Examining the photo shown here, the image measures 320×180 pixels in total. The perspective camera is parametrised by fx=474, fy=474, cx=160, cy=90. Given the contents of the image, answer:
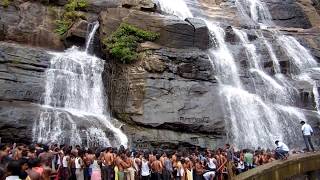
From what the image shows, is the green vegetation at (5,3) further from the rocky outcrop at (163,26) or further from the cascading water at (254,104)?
the cascading water at (254,104)

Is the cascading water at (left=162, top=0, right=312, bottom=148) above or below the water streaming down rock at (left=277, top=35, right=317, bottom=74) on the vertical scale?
below

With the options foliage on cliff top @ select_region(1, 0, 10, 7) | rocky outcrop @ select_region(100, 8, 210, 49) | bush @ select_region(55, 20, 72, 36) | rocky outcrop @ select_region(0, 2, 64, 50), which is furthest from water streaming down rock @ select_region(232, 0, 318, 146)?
foliage on cliff top @ select_region(1, 0, 10, 7)

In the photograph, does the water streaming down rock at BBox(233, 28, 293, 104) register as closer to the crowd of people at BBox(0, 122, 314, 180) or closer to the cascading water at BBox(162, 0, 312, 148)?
the cascading water at BBox(162, 0, 312, 148)

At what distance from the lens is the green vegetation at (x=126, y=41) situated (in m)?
26.4

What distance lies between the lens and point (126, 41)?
27.3 m

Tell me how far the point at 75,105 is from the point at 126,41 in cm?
514

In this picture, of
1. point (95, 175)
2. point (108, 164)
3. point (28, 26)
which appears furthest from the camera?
point (28, 26)

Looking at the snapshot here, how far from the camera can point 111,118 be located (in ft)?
79.5

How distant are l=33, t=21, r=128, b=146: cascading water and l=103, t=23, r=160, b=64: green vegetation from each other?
3.98 feet

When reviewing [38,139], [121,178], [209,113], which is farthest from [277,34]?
[121,178]

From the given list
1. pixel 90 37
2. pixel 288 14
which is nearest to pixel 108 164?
pixel 90 37

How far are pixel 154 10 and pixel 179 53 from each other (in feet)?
18.0

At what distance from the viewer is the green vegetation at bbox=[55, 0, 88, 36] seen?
102ft

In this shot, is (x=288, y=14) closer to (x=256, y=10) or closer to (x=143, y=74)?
(x=256, y=10)
